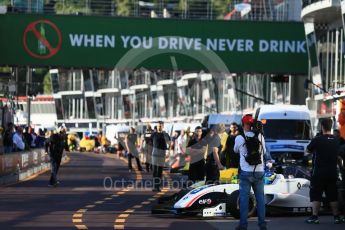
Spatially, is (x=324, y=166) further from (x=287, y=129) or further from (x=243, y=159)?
(x=287, y=129)

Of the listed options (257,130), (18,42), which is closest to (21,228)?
A: (257,130)

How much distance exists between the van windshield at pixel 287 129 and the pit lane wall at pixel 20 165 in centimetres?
806

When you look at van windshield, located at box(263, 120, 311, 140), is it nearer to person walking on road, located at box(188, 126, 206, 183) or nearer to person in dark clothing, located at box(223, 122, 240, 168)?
person walking on road, located at box(188, 126, 206, 183)

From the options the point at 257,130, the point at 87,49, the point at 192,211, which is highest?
the point at 87,49

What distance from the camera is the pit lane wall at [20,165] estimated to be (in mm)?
32656

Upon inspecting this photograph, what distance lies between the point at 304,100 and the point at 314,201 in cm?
3908

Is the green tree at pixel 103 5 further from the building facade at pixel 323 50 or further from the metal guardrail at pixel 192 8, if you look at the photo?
the building facade at pixel 323 50

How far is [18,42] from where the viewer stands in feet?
159

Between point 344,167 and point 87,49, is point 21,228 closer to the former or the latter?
point 344,167

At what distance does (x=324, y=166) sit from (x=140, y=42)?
3084 centimetres

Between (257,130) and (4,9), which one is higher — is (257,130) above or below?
below

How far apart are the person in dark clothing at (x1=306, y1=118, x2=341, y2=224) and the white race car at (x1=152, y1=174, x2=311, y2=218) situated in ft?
4.51

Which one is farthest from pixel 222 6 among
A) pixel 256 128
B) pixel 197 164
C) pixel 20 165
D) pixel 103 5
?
pixel 256 128

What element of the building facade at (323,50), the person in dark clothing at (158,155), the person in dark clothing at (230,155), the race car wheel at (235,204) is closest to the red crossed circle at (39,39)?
the building facade at (323,50)
